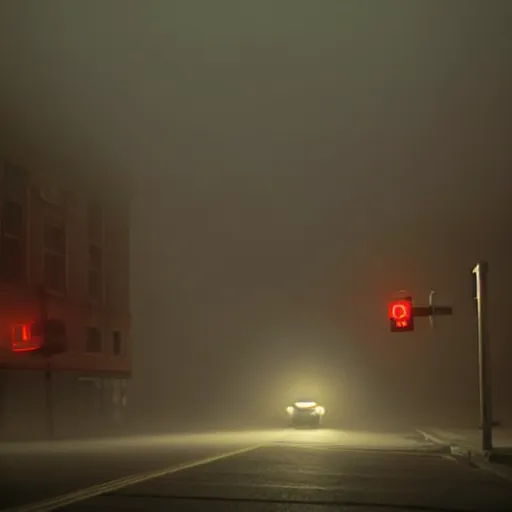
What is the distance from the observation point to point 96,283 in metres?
44.4

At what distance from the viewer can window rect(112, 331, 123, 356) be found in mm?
45812

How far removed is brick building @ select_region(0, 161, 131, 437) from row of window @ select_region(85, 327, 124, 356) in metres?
0.05

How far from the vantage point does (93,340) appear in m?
43.7

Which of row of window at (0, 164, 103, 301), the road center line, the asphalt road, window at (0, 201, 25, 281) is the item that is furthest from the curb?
row of window at (0, 164, 103, 301)

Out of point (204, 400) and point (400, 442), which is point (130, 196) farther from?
point (400, 442)

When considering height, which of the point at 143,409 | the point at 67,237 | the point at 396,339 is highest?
the point at 67,237

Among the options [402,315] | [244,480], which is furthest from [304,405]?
[244,480]

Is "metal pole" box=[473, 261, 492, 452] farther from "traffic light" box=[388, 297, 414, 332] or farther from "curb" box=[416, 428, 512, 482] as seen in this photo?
"traffic light" box=[388, 297, 414, 332]

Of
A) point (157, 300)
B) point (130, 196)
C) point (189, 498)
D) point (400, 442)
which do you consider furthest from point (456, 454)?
point (157, 300)

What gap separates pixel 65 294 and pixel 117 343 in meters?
6.29

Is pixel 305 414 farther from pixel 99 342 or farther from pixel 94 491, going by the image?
pixel 94 491

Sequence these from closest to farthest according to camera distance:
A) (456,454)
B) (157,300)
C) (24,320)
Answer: (456,454), (24,320), (157,300)

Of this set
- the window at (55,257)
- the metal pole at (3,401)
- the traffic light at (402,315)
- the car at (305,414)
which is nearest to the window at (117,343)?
the window at (55,257)

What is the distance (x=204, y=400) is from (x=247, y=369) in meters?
3.42
